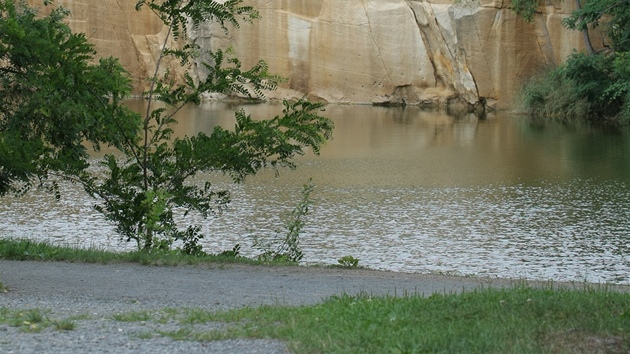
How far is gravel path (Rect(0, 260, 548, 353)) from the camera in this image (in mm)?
Answer: 7152

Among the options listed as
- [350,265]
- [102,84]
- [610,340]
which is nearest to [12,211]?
[102,84]

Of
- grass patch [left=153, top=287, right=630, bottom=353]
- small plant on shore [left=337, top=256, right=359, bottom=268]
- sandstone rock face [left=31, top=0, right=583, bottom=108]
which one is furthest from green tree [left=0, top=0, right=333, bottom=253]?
sandstone rock face [left=31, top=0, right=583, bottom=108]

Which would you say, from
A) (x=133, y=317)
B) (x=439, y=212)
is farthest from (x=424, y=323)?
(x=439, y=212)

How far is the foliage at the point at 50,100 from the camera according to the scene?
43.0ft

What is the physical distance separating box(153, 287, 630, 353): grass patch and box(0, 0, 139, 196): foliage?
19.3 ft

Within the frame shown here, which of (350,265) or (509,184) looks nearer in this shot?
(350,265)

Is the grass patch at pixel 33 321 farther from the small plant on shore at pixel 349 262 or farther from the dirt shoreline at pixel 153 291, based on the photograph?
the small plant on shore at pixel 349 262

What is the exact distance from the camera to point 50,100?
1341cm

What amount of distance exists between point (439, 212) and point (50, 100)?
34.1 ft

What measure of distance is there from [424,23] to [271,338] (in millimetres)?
53414

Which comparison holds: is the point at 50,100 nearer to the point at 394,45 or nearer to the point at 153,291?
the point at 153,291

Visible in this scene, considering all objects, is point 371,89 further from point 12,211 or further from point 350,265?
point 350,265

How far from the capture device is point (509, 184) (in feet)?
83.4

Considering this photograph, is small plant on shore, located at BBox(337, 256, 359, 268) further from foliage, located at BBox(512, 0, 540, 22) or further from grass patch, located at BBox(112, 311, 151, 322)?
foliage, located at BBox(512, 0, 540, 22)
